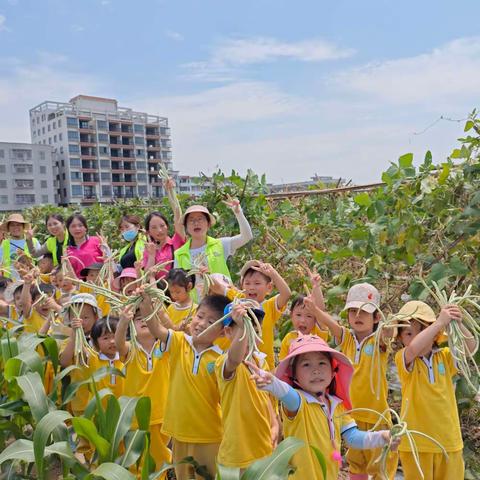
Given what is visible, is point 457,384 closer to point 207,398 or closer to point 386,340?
point 386,340

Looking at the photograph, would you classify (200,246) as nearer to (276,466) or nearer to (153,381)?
(153,381)

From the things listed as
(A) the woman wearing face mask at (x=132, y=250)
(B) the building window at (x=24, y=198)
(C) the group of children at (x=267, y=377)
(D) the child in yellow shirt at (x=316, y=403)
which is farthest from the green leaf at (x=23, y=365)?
(B) the building window at (x=24, y=198)

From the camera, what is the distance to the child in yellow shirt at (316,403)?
1.94 metres

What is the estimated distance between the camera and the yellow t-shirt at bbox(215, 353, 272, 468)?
2.16 metres

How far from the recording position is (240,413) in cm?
218

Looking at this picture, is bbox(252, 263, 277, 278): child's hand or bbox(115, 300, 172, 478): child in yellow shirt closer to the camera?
bbox(115, 300, 172, 478): child in yellow shirt

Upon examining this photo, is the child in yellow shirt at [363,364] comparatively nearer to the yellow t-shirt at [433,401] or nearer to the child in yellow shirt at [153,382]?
the yellow t-shirt at [433,401]

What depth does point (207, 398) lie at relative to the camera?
2.39 metres

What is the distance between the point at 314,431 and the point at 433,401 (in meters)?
0.68

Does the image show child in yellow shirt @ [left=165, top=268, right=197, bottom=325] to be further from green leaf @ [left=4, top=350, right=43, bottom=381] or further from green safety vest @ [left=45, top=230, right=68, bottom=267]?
green safety vest @ [left=45, top=230, right=68, bottom=267]

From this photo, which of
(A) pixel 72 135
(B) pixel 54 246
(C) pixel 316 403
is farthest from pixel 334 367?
(A) pixel 72 135

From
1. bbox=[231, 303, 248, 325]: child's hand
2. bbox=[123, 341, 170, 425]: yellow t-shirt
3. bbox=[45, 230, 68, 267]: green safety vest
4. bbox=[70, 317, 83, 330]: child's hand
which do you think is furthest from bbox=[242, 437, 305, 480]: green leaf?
bbox=[45, 230, 68, 267]: green safety vest

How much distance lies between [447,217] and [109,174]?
2764 inches

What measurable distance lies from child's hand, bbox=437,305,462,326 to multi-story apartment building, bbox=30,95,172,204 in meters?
65.4
